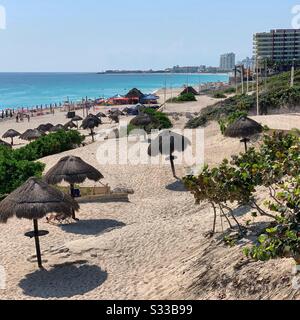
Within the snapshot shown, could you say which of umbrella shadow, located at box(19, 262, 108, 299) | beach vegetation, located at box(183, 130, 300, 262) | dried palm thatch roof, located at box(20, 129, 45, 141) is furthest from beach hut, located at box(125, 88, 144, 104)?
umbrella shadow, located at box(19, 262, 108, 299)

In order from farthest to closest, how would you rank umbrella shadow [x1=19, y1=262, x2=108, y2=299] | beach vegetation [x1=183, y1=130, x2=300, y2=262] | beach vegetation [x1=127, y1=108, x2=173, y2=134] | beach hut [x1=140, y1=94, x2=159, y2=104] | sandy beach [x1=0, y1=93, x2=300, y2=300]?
beach hut [x1=140, y1=94, x2=159, y2=104] < beach vegetation [x1=127, y1=108, x2=173, y2=134] < umbrella shadow [x1=19, y1=262, x2=108, y2=299] < sandy beach [x1=0, y1=93, x2=300, y2=300] < beach vegetation [x1=183, y1=130, x2=300, y2=262]

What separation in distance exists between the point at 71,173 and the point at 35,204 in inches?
129

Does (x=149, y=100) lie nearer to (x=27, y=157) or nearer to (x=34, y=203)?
(x=27, y=157)

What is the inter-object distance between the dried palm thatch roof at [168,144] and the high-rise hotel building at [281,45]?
95683mm

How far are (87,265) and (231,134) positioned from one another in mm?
9561

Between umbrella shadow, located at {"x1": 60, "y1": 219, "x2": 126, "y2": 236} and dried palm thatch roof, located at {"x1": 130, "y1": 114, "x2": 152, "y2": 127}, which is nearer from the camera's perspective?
umbrella shadow, located at {"x1": 60, "y1": 219, "x2": 126, "y2": 236}

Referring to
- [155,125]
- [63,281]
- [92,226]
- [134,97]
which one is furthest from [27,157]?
[134,97]

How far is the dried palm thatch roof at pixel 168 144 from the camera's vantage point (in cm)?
1756

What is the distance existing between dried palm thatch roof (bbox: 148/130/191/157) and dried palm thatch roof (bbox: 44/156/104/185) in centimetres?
449

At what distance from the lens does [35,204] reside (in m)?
9.98

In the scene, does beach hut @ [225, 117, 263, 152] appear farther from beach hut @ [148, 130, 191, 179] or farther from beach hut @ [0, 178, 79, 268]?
beach hut @ [0, 178, 79, 268]

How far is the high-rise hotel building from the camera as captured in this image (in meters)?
108

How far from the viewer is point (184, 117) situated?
128ft
